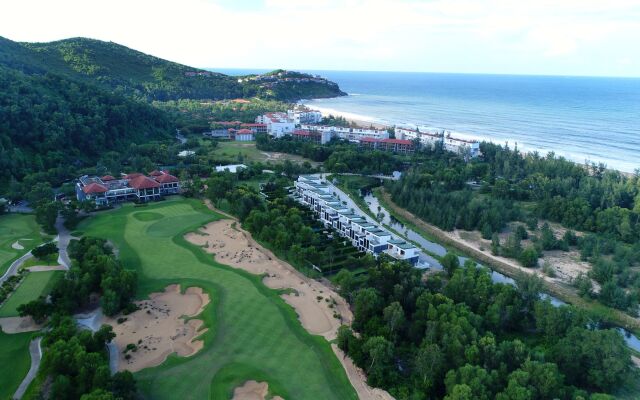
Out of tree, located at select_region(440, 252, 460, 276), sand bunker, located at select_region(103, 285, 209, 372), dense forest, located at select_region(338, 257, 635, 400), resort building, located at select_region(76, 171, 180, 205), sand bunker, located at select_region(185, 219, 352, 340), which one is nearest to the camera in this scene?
dense forest, located at select_region(338, 257, 635, 400)

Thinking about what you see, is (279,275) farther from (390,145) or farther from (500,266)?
(390,145)

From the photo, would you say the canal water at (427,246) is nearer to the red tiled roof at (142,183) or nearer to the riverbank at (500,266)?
the riverbank at (500,266)

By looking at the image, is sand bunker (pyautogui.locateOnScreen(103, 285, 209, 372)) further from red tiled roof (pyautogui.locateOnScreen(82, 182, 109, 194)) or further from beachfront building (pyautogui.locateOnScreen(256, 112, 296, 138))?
beachfront building (pyautogui.locateOnScreen(256, 112, 296, 138))

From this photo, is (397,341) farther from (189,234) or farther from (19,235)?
(19,235)

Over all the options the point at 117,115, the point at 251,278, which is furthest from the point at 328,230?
the point at 117,115

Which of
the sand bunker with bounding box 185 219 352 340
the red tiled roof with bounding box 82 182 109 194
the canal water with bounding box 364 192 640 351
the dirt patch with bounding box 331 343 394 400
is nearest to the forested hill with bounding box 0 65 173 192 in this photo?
the red tiled roof with bounding box 82 182 109 194

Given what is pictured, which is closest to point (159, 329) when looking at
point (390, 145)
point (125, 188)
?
point (125, 188)
